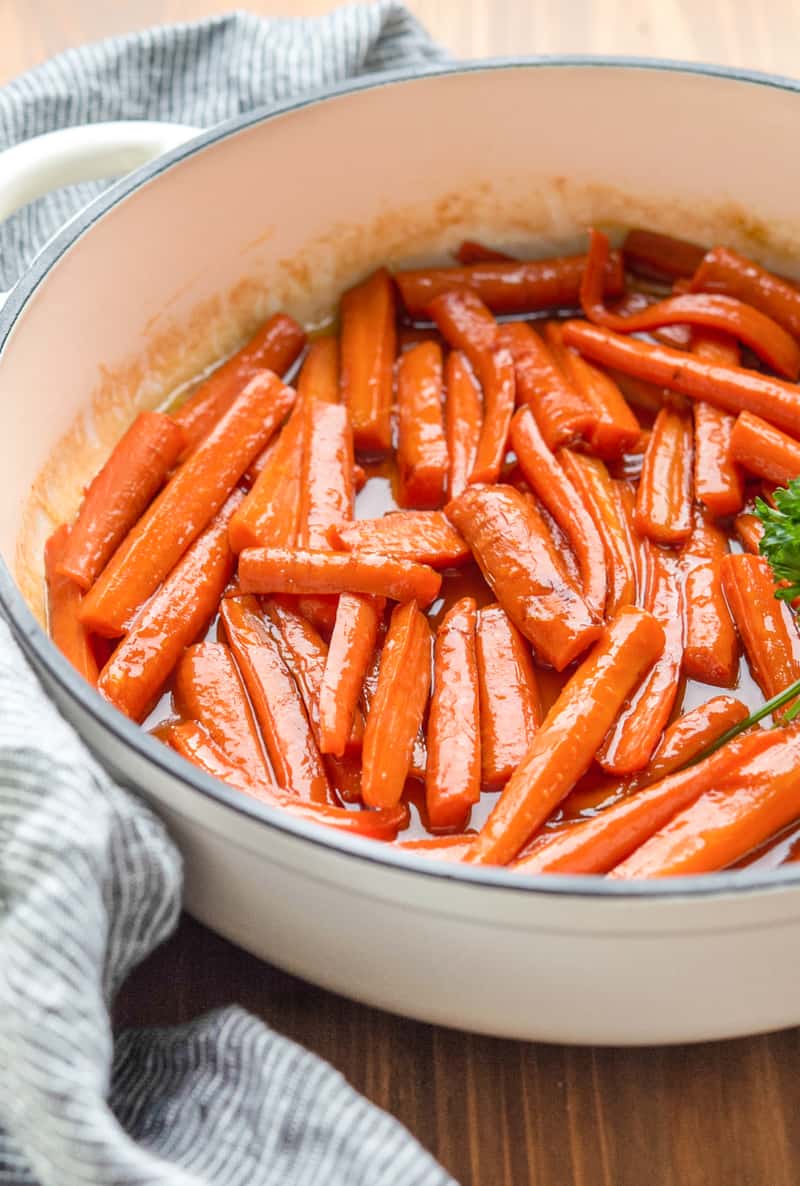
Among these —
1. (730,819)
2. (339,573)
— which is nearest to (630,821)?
(730,819)

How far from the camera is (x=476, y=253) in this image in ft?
7.99

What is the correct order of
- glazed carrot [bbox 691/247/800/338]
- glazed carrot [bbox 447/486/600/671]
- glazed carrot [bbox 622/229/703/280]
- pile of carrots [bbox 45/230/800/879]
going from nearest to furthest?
pile of carrots [bbox 45/230/800/879]
glazed carrot [bbox 447/486/600/671]
glazed carrot [bbox 691/247/800/338]
glazed carrot [bbox 622/229/703/280]

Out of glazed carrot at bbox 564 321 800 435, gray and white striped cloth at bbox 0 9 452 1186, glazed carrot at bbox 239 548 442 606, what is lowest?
gray and white striped cloth at bbox 0 9 452 1186

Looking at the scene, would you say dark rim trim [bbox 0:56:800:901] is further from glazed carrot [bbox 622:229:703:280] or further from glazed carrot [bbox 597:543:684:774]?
glazed carrot [bbox 622:229:703:280]

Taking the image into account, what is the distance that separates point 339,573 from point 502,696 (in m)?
0.27

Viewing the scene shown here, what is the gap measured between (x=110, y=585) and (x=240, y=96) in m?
1.13

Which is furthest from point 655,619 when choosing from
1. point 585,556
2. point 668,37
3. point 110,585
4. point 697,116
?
point 668,37

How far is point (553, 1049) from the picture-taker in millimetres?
1568

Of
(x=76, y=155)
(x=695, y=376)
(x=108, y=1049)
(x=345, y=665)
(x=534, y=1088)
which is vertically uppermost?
(x=76, y=155)

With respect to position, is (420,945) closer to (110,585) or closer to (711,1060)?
(711,1060)

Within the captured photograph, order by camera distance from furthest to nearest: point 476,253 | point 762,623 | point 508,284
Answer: point 476,253, point 508,284, point 762,623

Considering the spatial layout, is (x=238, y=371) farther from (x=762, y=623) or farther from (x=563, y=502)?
(x=762, y=623)

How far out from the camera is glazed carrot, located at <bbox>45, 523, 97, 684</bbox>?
182 centimetres

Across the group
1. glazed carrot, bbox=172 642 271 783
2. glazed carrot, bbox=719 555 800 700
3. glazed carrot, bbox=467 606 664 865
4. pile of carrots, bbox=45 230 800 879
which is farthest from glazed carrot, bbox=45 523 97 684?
glazed carrot, bbox=719 555 800 700
